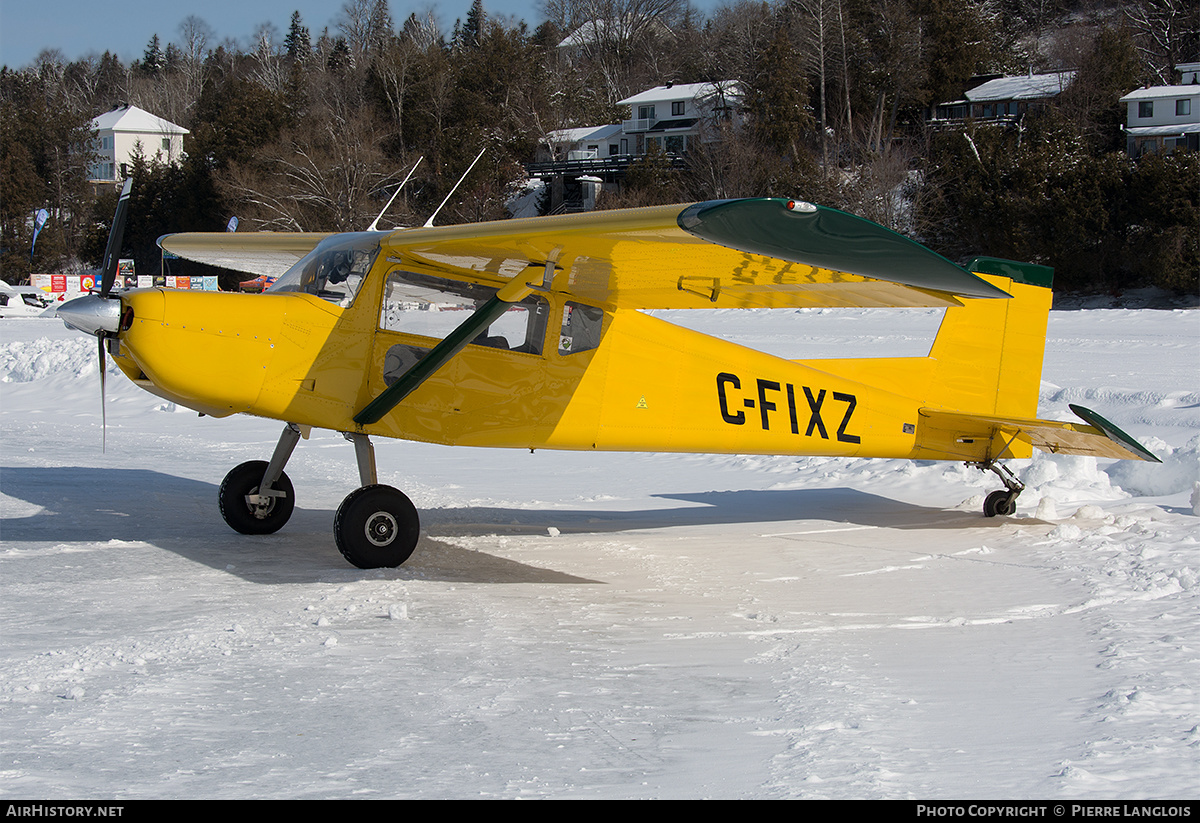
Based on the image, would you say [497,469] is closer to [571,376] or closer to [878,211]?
[571,376]

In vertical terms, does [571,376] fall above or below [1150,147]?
below

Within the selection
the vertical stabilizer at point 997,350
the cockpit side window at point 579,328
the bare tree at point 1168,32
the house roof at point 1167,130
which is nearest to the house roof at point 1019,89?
the bare tree at point 1168,32

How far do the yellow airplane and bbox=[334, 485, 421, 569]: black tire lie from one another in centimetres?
1

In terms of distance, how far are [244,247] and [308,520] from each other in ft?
8.32

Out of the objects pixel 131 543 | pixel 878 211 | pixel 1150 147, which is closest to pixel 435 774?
pixel 131 543

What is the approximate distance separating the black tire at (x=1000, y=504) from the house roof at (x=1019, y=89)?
52.8 m

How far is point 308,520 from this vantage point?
339 inches

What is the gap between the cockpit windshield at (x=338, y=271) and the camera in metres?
6.93

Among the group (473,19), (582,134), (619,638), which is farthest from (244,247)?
(473,19)

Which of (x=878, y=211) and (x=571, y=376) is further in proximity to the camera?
(x=878, y=211)

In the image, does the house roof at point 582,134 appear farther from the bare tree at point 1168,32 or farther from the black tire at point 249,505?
the black tire at point 249,505

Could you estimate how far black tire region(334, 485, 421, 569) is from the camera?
6.67m

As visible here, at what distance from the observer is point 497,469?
11570mm

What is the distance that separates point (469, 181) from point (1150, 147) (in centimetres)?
3172
